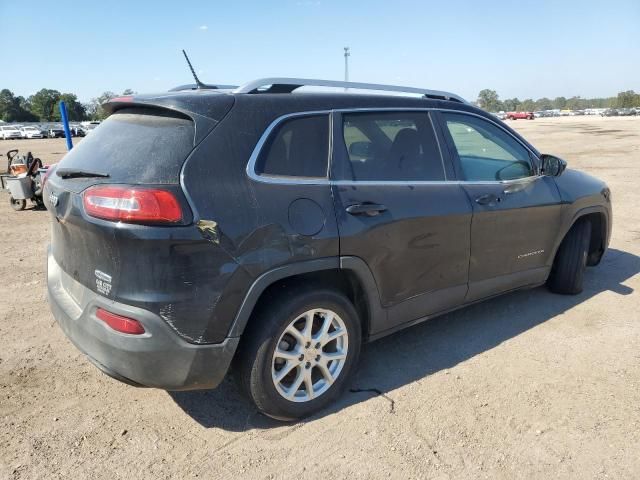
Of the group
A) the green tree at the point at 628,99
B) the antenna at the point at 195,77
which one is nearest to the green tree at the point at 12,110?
the antenna at the point at 195,77

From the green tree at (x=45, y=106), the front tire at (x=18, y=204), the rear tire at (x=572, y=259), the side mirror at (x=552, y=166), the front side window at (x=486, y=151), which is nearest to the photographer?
the front side window at (x=486, y=151)

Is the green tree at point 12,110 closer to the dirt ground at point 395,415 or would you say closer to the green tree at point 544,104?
the dirt ground at point 395,415

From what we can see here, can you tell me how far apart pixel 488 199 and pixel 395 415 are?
167cm

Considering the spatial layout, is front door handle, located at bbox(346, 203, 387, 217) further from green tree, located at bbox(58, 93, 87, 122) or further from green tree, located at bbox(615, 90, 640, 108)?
green tree, located at bbox(615, 90, 640, 108)

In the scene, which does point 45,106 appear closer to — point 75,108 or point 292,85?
point 75,108

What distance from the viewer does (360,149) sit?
301 centimetres

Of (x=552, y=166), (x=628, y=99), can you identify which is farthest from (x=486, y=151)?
(x=628, y=99)

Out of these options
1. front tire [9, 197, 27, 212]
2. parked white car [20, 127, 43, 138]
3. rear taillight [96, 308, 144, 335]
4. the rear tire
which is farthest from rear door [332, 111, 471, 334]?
parked white car [20, 127, 43, 138]

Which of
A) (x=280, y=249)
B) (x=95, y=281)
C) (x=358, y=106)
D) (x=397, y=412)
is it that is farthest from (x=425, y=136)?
(x=95, y=281)

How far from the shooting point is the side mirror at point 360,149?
2.95m

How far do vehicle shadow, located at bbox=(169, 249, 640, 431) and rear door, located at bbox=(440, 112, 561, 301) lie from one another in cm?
33

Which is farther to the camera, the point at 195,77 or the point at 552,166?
the point at 552,166

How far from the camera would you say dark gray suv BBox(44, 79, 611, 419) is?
233 cm

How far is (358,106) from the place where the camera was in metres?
3.06
